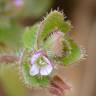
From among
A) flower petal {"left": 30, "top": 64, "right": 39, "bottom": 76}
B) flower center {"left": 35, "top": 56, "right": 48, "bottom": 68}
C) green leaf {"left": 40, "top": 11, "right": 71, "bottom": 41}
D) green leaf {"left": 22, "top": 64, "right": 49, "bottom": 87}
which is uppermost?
green leaf {"left": 40, "top": 11, "right": 71, "bottom": 41}

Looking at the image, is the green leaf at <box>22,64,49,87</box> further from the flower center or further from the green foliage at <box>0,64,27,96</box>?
the green foliage at <box>0,64,27,96</box>

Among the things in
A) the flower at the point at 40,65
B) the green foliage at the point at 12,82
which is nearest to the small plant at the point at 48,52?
the flower at the point at 40,65

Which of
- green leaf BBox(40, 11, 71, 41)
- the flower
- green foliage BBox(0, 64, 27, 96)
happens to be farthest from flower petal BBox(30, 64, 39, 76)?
green foliage BBox(0, 64, 27, 96)

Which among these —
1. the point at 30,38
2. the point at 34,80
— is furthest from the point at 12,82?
the point at 34,80

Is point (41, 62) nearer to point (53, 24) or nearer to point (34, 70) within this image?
point (34, 70)

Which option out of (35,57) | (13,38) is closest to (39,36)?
(35,57)

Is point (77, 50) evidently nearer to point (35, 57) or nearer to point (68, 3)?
point (35, 57)
